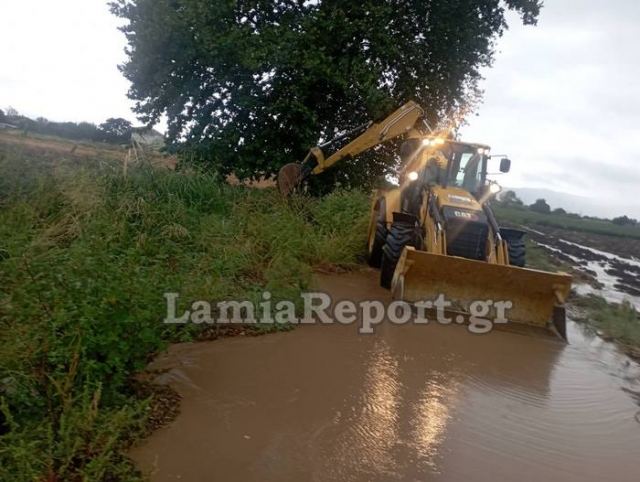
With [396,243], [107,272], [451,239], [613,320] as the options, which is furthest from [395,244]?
[107,272]

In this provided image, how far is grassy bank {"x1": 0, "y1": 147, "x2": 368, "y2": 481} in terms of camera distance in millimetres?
3037

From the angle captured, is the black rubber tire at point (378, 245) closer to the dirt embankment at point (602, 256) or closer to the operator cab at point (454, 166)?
the operator cab at point (454, 166)

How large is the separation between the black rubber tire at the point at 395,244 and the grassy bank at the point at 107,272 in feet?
4.40

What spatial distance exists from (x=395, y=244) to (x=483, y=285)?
1.42m

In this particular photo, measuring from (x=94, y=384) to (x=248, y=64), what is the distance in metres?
9.37

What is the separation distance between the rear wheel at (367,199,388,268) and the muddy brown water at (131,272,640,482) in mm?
3099

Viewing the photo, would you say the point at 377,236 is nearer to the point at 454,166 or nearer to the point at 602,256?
the point at 454,166

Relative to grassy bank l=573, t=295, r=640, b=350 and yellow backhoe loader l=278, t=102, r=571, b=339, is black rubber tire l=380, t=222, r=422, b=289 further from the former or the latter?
grassy bank l=573, t=295, r=640, b=350

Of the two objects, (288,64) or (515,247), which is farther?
(288,64)

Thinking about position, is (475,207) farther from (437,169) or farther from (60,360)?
(60,360)

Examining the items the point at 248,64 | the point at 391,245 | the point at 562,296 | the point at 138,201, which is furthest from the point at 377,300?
the point at 248,64

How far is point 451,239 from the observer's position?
7.29 metres

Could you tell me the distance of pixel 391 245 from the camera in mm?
7645

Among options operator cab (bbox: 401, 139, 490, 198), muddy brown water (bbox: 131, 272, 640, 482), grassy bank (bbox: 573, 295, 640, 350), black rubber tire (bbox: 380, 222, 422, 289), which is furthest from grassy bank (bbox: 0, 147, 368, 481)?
grassy bank (bbox: 573, 295, 640, 350)
